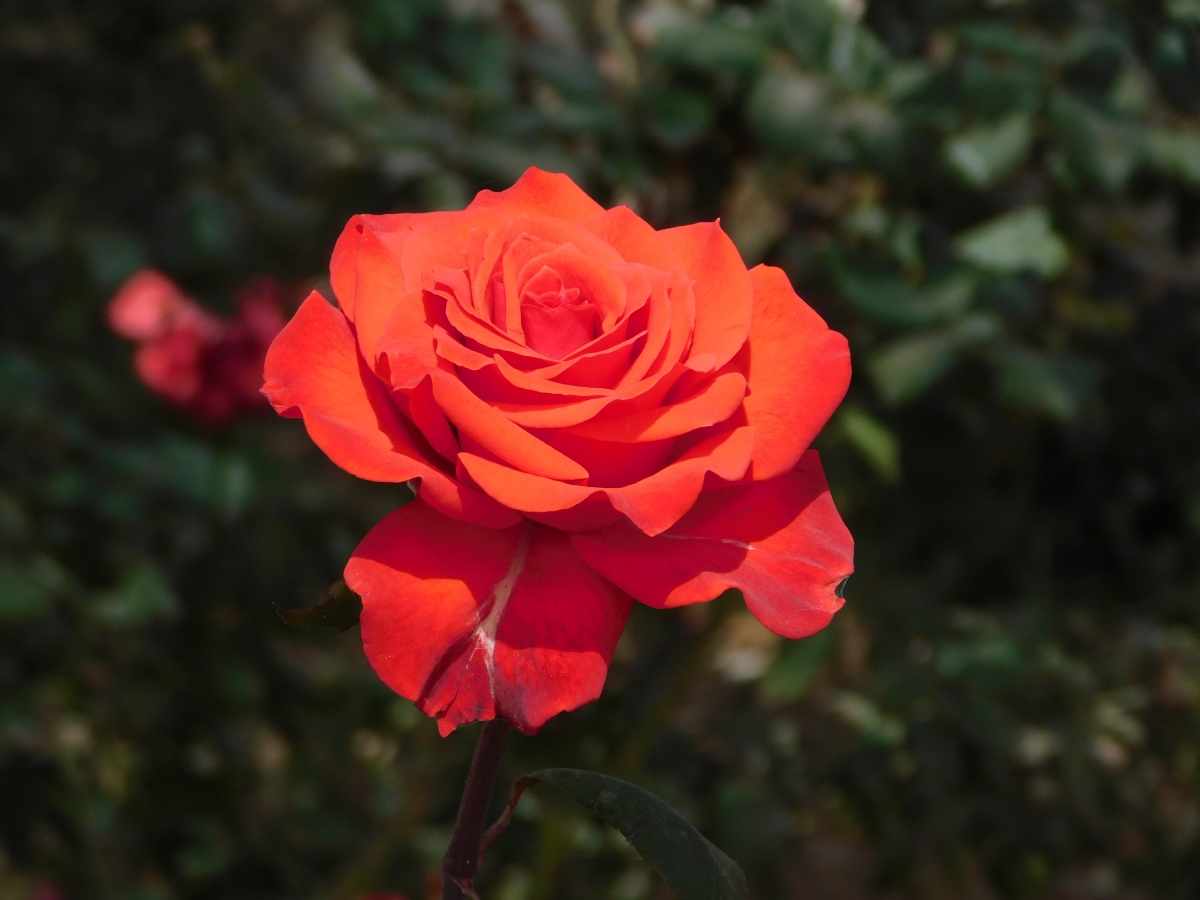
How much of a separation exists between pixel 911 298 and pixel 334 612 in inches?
30.8

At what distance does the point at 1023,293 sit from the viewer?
41.8 inches

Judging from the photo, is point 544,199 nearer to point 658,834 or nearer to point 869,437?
point 658,834

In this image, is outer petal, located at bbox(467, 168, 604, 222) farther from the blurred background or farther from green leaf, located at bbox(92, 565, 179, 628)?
green leaf, located at bbox(92, 565, 179, 628)

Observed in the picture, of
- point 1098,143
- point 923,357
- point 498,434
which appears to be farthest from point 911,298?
point 498,434

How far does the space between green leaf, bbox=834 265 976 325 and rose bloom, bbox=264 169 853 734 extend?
615 millimetres

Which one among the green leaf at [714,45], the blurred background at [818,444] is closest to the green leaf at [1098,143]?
the blurred background at [818,444]

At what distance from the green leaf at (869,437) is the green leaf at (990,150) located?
0.25m

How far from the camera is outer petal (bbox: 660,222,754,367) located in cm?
40

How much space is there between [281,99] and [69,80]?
1.06 ft

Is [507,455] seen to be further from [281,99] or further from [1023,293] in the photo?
[281,99]

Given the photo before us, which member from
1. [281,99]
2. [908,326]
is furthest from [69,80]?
[908,326]

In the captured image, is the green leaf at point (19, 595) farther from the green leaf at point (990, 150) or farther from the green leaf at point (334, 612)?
the green leaf at point (990, 150)

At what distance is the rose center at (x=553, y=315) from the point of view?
1.34ft

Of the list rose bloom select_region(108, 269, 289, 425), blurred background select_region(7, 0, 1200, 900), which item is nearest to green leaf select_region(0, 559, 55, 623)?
blurred background select_region(7, 0, 1200, 900)
